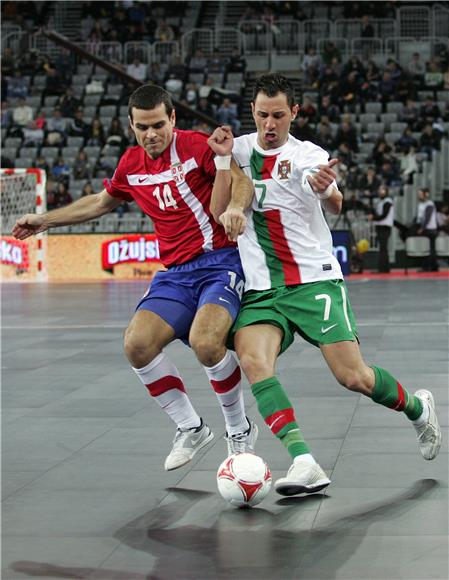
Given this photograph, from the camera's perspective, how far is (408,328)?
12742mm

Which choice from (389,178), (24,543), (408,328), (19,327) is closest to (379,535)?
(24,543)

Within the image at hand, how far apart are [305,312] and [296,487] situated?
90cm

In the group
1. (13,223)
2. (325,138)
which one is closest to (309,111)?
(325,138)

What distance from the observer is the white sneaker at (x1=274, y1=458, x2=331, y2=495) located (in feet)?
16.5

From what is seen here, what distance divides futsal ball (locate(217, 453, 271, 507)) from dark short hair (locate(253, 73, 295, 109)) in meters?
1.78

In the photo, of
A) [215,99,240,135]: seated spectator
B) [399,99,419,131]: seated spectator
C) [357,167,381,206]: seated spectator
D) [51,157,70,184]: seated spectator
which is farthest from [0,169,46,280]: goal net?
[399,99,419,131]: seated spectator

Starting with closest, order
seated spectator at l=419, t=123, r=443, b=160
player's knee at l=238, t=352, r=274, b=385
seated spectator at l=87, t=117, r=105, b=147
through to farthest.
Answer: player's knee at l=238, t=352, r=274, b=385
seated spectator at l=419, t=123, r=443, b=160
seated spectator at l=87, t=117, r=105, b=147

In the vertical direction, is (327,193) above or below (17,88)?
below

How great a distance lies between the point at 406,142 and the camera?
85.5ft

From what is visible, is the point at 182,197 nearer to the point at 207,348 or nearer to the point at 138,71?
the point at 207,348

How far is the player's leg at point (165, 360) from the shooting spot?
5.52 metres

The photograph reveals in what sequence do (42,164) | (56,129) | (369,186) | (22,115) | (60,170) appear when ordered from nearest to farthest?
1. (369,186)
2. (60,170)
3. (42,164)
4. (56,129)
5. (22,115)

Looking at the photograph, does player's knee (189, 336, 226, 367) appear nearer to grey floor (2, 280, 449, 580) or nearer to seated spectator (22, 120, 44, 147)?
grey floor (2, 280, 449, 580)

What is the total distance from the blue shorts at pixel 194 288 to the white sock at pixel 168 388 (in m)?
0.19
